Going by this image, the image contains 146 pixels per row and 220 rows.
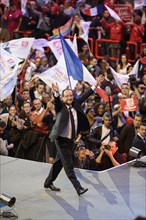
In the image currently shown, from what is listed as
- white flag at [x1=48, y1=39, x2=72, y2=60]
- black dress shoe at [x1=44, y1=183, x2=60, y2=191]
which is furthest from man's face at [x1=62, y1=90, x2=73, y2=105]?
white flag at [x1=48, y1=39, x2=72, y2=60]

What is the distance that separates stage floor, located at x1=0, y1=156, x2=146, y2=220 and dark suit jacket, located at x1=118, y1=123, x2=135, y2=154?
536 mm

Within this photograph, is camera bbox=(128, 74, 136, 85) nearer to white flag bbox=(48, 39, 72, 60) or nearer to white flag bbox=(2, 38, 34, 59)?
white flag bbox=(48, 39, 72, 60)

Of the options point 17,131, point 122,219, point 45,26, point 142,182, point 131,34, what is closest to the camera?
point 122,219

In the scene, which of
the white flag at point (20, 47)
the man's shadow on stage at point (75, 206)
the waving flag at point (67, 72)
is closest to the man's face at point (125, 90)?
the waving flag at point (67, 72)

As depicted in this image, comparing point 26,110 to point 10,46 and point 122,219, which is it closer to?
point 10,46

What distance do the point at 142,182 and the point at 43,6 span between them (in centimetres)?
1137

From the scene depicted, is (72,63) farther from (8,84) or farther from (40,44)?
(40,44)

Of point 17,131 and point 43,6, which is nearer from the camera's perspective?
point 17,131

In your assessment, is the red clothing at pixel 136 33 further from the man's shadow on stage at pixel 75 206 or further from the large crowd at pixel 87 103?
the man's shadow on stage at pixel 75 206

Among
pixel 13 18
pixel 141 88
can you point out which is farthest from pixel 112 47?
pixel 141 88

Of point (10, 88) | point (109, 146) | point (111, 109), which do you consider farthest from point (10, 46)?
point (109, 146)

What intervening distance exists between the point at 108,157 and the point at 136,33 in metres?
7.59

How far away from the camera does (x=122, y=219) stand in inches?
427

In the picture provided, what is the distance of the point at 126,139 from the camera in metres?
13.9
